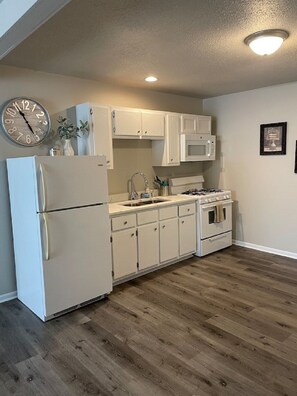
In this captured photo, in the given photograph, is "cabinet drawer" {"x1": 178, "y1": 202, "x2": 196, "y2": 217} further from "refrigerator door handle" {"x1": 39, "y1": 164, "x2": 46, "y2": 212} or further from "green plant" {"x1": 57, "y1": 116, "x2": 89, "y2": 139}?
"refrigerator door handle" {"x1": 39, "y1": 164, "x2": 46, "y2": 212}

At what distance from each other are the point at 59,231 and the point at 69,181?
469mm

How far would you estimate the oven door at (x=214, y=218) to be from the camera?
14.4 feet

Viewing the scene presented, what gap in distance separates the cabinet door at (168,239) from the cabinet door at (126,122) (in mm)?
1210

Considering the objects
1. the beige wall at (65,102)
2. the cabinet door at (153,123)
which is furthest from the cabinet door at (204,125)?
the cabinet door at (153,123)

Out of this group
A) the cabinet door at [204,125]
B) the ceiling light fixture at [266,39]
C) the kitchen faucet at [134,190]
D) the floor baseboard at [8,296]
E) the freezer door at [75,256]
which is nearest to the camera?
the ceiling light fixture at [266,39]

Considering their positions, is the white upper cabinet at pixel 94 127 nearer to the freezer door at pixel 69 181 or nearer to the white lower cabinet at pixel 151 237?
the freezer door at pixel 69 181

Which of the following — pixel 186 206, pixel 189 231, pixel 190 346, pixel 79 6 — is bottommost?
pixel 190 346

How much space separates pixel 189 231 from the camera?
4.29 meters

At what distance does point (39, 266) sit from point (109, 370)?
1117mm

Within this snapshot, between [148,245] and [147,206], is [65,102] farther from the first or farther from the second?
[148,245]

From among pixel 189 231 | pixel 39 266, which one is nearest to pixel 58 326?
pixel 39 266

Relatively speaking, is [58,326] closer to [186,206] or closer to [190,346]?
[190,346]

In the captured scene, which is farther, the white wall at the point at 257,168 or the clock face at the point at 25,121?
the white wall at the point at 257,168

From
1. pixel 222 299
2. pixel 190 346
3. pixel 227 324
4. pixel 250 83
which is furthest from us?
pixel 250 83
